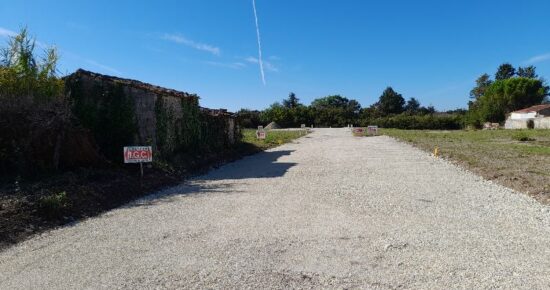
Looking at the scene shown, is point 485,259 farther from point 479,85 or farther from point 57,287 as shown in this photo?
point 479,85

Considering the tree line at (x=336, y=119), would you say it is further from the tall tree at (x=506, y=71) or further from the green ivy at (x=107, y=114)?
the green ivy at (x=107, y=114)

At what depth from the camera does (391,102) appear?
331ft

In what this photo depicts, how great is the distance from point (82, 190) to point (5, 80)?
230 inches

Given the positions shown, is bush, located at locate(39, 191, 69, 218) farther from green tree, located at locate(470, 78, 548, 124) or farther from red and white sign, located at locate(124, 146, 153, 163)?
green tree, located at locate(470, 78, 548, 124)

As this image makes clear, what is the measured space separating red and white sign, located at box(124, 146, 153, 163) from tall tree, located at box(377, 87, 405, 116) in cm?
9148

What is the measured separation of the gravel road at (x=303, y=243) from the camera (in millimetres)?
4746

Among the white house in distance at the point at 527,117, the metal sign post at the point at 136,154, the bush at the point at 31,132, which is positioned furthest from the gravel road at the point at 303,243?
the white house in distance at the point at 527,117

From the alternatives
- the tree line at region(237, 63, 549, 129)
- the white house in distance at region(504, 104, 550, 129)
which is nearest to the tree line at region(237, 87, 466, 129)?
the tree line at region(237, 63, 549, 129)

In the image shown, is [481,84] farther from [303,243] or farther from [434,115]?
[303,243]

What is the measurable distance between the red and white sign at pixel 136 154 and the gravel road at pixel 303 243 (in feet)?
3.81

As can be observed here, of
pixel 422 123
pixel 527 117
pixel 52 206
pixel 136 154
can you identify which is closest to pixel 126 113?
pixel 136 154

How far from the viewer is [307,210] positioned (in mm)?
8148

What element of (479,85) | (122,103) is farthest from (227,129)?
(479,85)

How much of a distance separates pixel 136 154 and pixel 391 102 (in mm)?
95474
